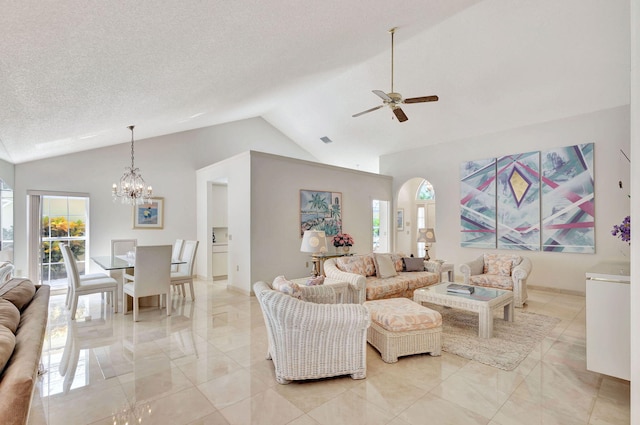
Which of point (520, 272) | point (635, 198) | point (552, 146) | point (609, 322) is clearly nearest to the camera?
point (635, 198)

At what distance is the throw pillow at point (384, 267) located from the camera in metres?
4.84

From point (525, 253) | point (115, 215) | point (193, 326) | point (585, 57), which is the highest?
point (585, 57)

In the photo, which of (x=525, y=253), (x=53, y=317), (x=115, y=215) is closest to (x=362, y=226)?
(x=525, y=253)

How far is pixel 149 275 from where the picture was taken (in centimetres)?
A: 422

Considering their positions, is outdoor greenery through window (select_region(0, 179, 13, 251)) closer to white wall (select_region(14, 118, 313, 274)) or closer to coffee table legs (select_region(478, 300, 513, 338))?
white wall (select_region(14, 118, 313, 274))

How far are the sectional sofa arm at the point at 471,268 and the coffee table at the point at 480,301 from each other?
3.23ft

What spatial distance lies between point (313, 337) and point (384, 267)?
2.61 metres

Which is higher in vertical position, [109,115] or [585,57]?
[585,57]

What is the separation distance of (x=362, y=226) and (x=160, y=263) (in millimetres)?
4555

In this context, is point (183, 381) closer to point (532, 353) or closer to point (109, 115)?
point (109, 115)

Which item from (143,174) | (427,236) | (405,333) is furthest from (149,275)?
(427,236)

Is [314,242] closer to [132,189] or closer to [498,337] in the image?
[498,337]

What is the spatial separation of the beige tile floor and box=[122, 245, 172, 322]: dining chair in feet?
2.22

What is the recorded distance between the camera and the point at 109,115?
3529 mm
